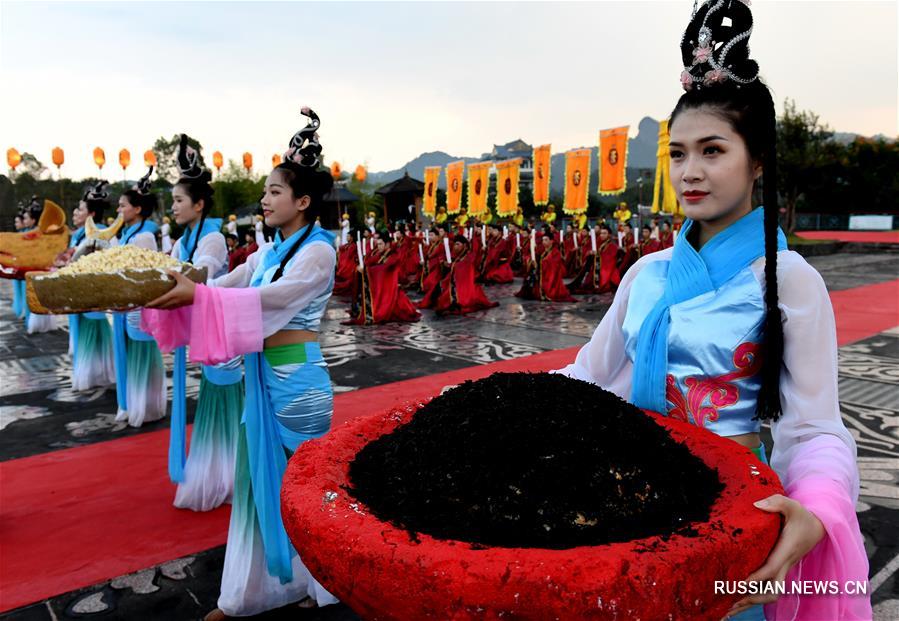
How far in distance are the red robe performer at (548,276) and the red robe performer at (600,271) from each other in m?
0.99

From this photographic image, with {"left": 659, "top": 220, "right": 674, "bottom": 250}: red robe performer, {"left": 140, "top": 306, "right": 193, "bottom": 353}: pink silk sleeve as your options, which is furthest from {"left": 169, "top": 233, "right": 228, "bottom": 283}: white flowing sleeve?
{"left": 659, "top": 220, "right": 674, "bottom": 250}: red robe performer

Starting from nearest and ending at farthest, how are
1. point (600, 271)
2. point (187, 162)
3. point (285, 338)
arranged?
point (285, 338) < point (187, 162) < point (600, 271)

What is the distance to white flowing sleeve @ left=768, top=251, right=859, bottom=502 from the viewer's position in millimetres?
Result: 1011

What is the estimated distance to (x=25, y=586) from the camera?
7.56ft

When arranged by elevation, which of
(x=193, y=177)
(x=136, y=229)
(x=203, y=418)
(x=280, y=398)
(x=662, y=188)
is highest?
(x=662, y=188)

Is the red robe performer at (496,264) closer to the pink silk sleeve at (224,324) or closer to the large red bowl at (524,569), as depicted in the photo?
the pink silk sleeve at (224,324)

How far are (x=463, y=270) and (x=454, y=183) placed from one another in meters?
11.1

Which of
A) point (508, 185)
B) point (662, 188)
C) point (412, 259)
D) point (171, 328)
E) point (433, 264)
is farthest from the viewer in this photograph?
point (508, 185)

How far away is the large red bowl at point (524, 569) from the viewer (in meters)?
0.61

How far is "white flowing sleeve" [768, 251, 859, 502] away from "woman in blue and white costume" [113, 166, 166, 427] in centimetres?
386

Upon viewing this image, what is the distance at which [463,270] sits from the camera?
9.77 meters

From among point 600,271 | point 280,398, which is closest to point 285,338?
point 280,398

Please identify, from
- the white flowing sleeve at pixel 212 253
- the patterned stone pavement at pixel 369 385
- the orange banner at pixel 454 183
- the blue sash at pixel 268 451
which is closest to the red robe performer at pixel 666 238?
the patterned stone pavement at pixel 369 385

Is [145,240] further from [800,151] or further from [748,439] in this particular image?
[800,151]
